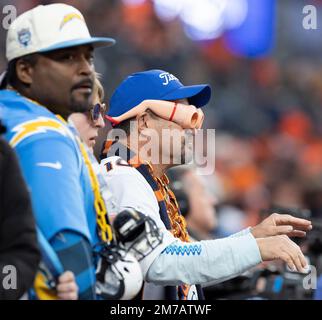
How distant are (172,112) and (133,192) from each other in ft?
1.60

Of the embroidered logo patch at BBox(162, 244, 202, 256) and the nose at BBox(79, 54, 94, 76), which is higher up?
the nose at BBox(79, 54, 94, 76)

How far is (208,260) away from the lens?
3.58 metres

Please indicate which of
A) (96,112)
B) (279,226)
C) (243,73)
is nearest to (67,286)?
(279,226)

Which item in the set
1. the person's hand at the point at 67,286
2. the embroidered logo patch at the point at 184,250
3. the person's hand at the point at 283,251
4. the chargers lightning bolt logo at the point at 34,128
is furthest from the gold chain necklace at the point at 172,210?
the person's hand at the point at 67,286

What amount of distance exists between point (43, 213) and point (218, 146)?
9605 millimetres

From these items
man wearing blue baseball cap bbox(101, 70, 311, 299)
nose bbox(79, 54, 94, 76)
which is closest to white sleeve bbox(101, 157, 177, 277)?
man wearing blue baseball cap bbox(101, 70, 311, 299)

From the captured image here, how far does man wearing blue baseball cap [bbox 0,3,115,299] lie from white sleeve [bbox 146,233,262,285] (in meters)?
0.41

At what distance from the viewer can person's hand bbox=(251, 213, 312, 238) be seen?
3.69 m

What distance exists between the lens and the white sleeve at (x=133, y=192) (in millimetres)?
3686

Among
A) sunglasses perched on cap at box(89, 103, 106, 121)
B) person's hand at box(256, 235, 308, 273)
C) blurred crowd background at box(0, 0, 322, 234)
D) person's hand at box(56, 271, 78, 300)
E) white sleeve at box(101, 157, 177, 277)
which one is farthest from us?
blurred crowd background at box(0, 0, 322, 234)

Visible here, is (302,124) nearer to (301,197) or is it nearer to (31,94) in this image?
(301,197)

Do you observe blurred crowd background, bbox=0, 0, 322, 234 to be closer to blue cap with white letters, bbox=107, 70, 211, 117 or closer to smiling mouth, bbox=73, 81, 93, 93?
blue cap with white letters, bbox=107, 70, 211, 117

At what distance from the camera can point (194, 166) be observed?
7402 mm

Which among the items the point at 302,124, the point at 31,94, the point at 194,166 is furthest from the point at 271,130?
the point at 31,94
